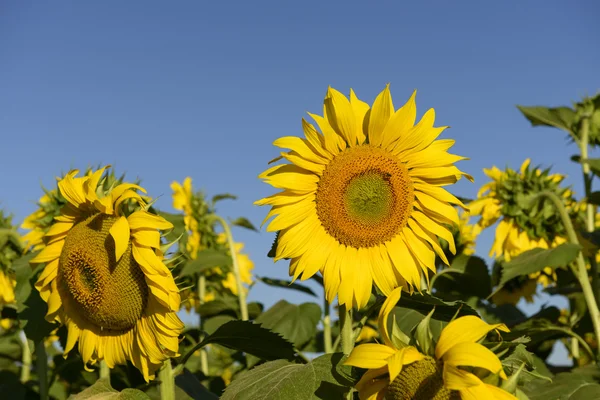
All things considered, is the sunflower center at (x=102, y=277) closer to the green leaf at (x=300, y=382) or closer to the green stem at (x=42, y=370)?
the green leaf at (x=300, y=382)

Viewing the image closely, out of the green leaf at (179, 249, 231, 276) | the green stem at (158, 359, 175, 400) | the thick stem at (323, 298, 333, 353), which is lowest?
the thick stem at (323, 298, 333, 353)

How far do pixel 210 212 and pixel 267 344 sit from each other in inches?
138

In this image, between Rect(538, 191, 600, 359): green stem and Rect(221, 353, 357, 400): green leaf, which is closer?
Rect(221, 353, 357, 400): green leaf

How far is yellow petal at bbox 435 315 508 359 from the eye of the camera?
6.12 feet

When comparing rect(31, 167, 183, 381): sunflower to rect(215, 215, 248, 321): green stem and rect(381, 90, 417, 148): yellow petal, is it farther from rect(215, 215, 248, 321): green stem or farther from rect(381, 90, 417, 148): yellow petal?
rect(215, 215, 248, 321): green stem

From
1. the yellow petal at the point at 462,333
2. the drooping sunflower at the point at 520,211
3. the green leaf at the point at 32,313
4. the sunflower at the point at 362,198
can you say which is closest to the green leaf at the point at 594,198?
the drooping sunflower at the point at 520,211

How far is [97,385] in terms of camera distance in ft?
8.35

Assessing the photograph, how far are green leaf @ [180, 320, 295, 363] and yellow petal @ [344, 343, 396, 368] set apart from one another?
56 cm

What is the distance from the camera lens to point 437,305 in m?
2.31

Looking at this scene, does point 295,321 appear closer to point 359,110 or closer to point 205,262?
point 205,262

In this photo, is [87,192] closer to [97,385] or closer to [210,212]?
[97,385]

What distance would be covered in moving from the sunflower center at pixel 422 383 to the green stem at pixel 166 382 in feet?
3.14

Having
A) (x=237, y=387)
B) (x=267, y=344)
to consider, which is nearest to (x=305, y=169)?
(x=267, y=344)

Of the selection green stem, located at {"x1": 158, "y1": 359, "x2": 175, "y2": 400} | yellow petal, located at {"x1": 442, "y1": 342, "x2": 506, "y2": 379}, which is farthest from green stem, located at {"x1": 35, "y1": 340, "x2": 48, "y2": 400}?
yellow petal, located at {"x1": 442, "y1": 342, "x2": 506, "y2": 379}
